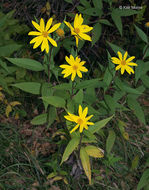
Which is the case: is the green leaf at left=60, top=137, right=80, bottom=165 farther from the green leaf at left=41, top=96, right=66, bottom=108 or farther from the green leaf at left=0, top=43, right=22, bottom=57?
the green leaf at left=0, top=43, right=22, bottom=57

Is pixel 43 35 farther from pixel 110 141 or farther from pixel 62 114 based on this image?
pixel 110 141

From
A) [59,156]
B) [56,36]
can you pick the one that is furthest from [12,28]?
[59,156]

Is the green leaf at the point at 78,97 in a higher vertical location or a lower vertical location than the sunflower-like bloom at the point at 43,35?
lower

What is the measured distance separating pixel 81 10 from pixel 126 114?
1055mm

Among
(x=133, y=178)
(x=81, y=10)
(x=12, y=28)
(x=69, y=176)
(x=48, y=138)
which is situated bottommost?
(x=133, y=178)

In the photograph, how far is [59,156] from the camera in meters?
1.74

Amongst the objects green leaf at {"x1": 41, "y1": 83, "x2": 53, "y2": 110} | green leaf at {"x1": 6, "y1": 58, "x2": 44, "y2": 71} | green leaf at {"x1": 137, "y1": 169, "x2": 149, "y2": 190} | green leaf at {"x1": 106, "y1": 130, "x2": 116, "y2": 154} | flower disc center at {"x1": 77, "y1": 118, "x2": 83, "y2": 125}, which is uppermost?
green leaf at {"x1": 6, "y1": 58, "x2": 44, "y2": 71}

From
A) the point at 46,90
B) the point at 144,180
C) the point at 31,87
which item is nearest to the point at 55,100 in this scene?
the point at 46,90

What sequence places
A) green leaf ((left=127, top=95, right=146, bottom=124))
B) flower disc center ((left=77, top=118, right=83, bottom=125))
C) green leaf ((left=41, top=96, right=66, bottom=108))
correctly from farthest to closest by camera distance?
1. green leaf ((left=127, top=95, right=146, bottom=124))
2. green leaf ((left=41, top=96, right=66, bottom=108))
3. flower disc center ((left=77, top=118, right=83, bottom=125))

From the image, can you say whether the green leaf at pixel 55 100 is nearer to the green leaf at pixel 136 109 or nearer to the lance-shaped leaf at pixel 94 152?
the lance-shaped leaf at pixel 94 152

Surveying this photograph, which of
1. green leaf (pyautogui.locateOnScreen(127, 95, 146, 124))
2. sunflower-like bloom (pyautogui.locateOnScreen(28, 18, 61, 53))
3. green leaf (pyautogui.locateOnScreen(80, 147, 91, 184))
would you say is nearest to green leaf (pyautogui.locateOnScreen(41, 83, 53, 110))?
sunflower-like bloom (pyautogui.locateOnScreen(28, 18, 61, 53))

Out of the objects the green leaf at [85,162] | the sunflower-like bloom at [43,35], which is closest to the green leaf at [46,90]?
the sunflower-like bloom at [43,35]

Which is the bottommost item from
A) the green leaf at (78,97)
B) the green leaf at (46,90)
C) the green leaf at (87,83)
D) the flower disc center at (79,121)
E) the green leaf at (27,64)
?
the flower disc center at (79,121)

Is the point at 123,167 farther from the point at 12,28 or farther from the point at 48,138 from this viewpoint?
the point at 12,28
